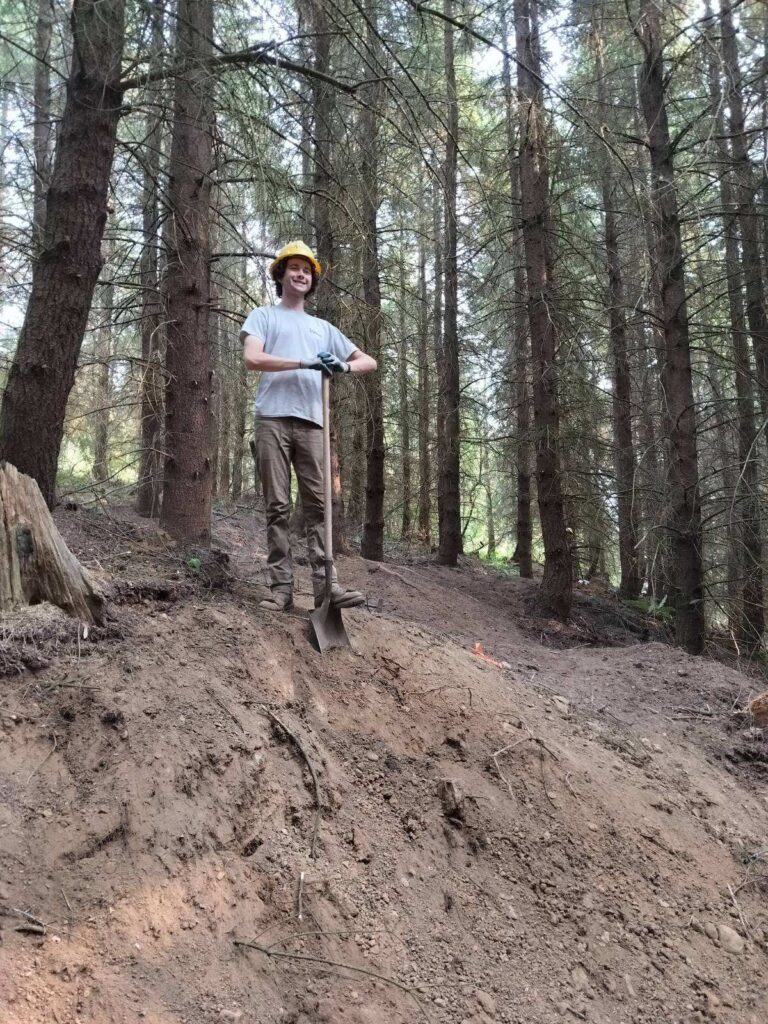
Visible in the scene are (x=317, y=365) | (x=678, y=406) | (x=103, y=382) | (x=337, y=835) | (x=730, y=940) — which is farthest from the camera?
(x=103, y=382)

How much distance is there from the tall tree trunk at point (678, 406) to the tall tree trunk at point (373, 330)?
3116 mm

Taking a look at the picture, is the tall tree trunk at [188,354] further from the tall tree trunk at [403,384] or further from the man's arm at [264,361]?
the tall tree trunk at [403,384]

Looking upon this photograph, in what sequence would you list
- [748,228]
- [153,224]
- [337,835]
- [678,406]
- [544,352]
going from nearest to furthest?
[337,835]
[153,224]
[678,406]
[748,228]
[544,352]

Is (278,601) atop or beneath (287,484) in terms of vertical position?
beneath

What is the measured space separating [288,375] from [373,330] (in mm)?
3792

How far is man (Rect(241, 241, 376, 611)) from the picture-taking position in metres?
4.03

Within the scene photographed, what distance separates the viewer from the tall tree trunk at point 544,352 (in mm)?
7988

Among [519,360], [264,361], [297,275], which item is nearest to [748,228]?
[519,360]

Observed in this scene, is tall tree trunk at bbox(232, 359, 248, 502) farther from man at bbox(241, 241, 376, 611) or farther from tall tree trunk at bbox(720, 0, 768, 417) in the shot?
tall tree trunk at bbox(720, 0, 768, 417)

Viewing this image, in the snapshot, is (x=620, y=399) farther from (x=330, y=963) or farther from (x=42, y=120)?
(x=330, y=963)

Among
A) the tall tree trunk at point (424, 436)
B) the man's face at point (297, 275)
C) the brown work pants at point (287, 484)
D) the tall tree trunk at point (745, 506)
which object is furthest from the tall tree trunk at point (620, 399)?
the man's face at point (297, 275)

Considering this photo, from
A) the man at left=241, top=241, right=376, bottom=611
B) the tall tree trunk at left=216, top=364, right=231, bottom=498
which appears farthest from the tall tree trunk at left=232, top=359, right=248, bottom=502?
the man at left=241, top=241, right=376, bottom=611

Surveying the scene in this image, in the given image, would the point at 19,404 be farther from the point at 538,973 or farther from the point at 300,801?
the point at 538,973

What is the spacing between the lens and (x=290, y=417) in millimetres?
4113
